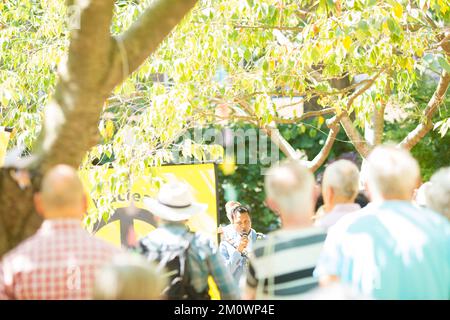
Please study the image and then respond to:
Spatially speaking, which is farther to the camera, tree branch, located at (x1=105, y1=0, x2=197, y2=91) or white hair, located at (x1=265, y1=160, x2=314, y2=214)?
tree branch, located at (x1=105, y1=0, x2=197, y2=91)

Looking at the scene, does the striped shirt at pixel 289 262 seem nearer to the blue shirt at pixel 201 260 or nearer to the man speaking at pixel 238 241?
the blue shirt at pixel 201 260

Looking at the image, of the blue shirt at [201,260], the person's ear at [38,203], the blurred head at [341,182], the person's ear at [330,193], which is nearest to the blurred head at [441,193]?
the blurred head at [341,182]

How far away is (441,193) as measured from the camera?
5.44m

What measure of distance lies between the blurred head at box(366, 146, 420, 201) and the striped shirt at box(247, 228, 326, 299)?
0.41 metres

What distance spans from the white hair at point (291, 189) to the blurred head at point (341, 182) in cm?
87

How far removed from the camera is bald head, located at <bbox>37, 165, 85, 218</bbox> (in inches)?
173

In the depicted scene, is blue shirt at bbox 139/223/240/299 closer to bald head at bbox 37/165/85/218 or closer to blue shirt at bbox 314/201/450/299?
blue shirt at bbox 314/201/450/299

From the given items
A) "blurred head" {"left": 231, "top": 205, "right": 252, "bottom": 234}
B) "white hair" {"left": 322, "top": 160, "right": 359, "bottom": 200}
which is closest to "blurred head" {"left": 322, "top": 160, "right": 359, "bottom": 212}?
"white hair" {"left": 322, "top": 160, "right": 359, "bottom": 200}

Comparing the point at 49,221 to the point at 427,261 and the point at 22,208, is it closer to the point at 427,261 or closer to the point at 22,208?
the point at 22,208

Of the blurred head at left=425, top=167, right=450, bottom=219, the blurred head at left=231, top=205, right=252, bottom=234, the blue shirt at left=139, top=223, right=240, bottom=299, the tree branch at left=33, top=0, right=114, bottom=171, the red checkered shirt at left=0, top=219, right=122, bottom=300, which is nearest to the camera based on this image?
the red checkered shirt at left=0, top=219, right=122, bottom=300

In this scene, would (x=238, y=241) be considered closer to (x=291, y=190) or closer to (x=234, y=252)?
(x=234, y=252)

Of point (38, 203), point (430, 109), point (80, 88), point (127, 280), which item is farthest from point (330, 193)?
point (430, 109)

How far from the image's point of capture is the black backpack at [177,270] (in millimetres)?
5254

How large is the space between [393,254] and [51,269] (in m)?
1.71
